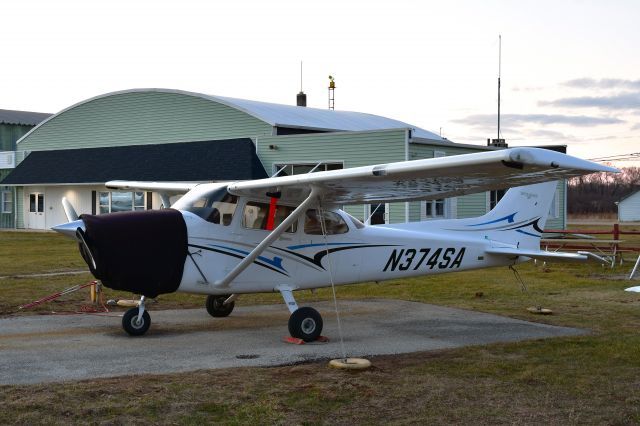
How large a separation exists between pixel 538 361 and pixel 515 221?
4557 mm

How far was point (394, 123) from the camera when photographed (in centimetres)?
4509

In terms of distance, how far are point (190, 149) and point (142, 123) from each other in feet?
14.0

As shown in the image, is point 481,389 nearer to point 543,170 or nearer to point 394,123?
point 543,170

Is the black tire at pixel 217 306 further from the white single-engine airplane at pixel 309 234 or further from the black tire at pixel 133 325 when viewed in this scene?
the black tire at pixel 133 325

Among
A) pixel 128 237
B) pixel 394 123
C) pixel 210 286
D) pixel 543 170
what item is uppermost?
pixel 394 123

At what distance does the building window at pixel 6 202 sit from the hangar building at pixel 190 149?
1.38 meters

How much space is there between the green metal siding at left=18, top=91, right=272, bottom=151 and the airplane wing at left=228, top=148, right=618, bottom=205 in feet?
70.8

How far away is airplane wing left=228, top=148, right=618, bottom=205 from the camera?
762cm

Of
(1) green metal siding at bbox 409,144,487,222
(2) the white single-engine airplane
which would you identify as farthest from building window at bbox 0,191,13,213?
(2) the white single-engine airplane

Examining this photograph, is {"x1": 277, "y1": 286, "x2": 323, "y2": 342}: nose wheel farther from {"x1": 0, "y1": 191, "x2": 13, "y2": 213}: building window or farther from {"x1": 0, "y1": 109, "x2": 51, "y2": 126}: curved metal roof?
{"x1": 0, "y1": 109, "x2": 51, "y2": 126}: curved metal roof

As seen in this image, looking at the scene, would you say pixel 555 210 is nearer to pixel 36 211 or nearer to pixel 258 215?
pixel 36 211

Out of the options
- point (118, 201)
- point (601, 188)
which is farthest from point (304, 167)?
point (601, 188)

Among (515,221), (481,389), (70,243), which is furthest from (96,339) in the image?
(70,243)

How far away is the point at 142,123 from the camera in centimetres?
3697
